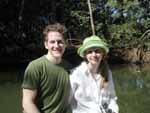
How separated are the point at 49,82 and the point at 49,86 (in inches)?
0.9

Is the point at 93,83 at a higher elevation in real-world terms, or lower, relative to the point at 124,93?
higher

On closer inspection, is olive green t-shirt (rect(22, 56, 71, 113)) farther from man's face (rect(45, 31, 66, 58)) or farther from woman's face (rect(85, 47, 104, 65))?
woman's face (rect(85, 47, 104, 65))

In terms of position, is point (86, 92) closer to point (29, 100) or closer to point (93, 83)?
point (93, 83)

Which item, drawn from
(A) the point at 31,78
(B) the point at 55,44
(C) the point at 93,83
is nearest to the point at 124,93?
(C) the point at 93,83

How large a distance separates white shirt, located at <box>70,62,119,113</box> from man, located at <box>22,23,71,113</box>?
0.26 ft

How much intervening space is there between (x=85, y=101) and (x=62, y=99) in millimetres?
186

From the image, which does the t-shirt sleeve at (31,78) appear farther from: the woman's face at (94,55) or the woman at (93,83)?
the woman's face at (94,55)

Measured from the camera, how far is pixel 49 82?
2.77m

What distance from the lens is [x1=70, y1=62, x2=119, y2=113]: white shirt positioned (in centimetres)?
292

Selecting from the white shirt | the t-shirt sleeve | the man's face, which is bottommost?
the white shirt

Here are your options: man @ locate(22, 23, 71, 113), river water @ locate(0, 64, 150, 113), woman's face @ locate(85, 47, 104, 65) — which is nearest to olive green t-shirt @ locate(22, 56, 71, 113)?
man @ locate(22, 23, 71, 113)

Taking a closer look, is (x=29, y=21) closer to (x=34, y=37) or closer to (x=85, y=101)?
(x=34, y=37)

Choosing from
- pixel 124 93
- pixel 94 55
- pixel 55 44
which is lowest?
pixel 124 93

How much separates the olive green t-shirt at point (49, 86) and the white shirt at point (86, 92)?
0.30 feet
